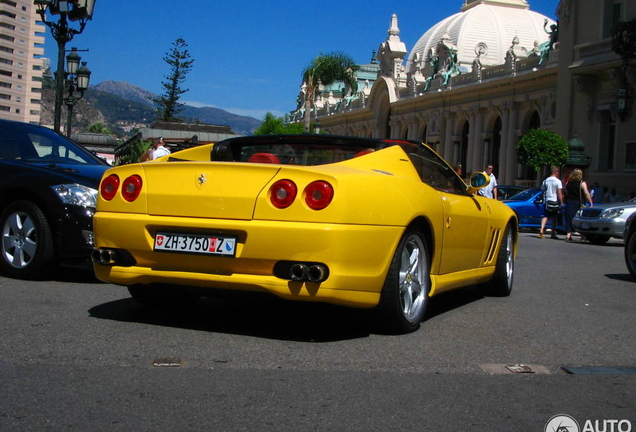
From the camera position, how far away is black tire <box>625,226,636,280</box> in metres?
10.2

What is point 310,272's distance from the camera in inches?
196

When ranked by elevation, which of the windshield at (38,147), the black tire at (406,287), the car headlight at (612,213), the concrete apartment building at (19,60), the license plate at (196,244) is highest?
the concrete apartment building at (19,60)

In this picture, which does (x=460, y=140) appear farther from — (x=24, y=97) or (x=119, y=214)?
(x=24, y=97)

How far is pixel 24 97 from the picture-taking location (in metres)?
140

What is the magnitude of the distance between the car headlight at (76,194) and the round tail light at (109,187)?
84.0 inches

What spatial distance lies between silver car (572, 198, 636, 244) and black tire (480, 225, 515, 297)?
1092 cm

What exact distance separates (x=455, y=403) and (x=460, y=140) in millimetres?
60841

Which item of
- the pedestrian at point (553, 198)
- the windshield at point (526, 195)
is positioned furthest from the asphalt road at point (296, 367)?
the windshield at point (526, 195)

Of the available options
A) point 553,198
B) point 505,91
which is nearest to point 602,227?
point 553,198

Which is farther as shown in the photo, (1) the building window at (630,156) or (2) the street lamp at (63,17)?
(1) the building window at (630,156)

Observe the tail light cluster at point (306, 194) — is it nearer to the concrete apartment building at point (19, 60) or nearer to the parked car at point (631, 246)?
the parked car at point (631, 246)

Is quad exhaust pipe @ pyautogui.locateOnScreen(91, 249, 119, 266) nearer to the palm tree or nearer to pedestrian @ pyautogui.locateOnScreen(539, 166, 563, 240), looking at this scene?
pedestrian @ pyautogui.locateOnScreen(539, 166, 563, 240)

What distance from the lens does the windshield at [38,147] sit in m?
8.72

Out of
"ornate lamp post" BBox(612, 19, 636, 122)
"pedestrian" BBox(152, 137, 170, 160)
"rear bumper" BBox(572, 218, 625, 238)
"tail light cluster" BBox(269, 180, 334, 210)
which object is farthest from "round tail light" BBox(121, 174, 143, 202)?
"ornate lamp post" BBox(612, 19, 636, 122)
